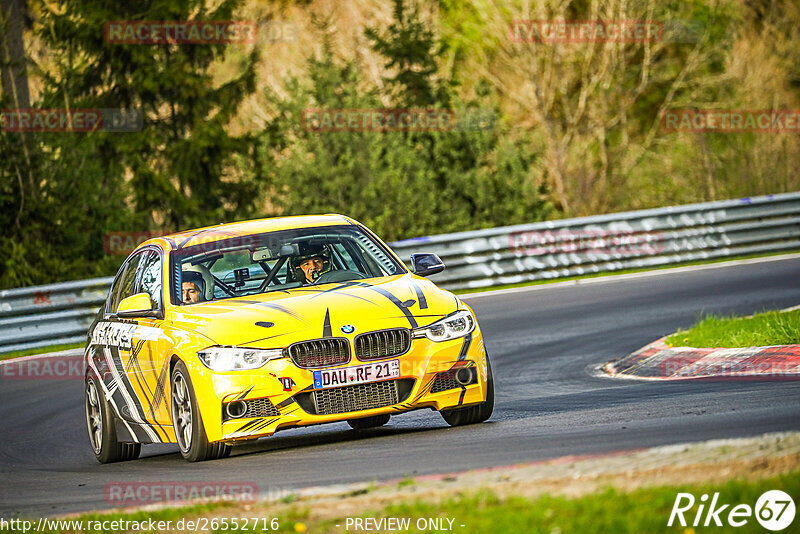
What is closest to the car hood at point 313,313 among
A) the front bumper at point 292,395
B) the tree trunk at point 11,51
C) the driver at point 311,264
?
the front bumper at point 292,395

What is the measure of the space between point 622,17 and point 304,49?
1418cm

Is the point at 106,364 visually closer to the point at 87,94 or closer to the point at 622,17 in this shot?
the point at 87,94

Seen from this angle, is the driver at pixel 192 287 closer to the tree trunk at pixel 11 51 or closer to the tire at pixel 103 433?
the tire at pixel 103 433

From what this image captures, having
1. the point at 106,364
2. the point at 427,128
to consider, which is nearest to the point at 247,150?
the point at 427,128

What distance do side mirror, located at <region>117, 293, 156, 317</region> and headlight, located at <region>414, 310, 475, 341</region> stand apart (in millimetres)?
1980

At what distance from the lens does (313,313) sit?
8.45 meters

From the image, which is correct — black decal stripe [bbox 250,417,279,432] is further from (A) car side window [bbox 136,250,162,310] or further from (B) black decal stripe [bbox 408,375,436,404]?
(A) car side window [bbox 136,250,162,310]

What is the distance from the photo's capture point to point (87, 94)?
29016 mm

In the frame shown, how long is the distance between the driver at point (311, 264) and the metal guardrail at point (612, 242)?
9.94m

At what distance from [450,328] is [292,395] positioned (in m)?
1.18

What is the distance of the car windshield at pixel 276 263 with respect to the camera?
31.0 feet

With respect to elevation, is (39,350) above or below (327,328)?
below

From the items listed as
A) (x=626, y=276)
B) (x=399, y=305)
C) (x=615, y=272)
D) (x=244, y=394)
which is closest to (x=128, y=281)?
(x=244, y=394)

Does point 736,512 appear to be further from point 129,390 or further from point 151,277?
point 151,277
